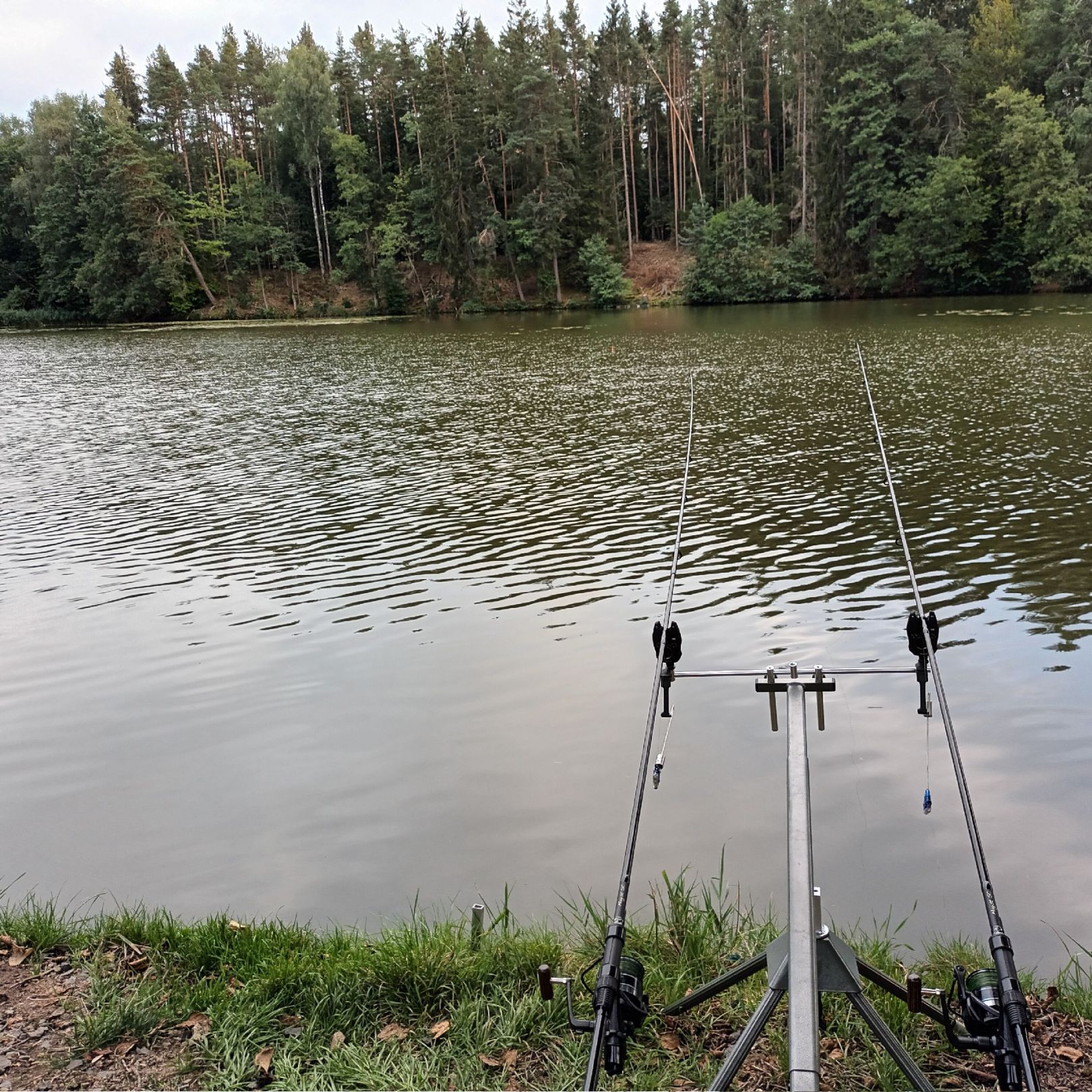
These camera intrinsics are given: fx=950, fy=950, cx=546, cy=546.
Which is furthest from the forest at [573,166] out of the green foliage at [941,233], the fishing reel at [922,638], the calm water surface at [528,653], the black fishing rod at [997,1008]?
the black fishing rod at [997,1008]

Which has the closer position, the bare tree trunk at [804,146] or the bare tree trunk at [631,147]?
the bare tree trunk at [804,146]

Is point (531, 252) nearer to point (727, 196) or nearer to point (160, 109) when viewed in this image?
point (727, 196)

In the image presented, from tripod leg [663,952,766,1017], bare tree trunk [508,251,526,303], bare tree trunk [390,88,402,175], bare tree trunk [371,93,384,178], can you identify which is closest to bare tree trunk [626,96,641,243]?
bare tree trunk [508,251,526,303]

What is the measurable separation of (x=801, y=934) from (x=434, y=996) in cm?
189

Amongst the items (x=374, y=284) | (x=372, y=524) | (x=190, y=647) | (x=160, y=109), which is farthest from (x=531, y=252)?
(x=190, y=647)

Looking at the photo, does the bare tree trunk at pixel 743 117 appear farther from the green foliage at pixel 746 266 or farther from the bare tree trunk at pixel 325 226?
→ the bare tree trunk at pixel 325 226

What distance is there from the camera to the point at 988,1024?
2248 mm

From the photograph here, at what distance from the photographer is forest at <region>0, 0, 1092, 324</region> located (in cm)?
4666

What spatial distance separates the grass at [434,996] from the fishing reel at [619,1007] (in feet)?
2.30

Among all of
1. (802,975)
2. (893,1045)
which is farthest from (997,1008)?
(802,975)

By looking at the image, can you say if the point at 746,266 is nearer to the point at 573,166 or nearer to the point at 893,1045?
the point at 573,166

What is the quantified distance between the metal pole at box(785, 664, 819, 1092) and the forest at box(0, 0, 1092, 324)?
47.9 meters

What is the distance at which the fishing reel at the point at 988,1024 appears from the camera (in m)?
1.89

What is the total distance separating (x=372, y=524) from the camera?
11.7m
